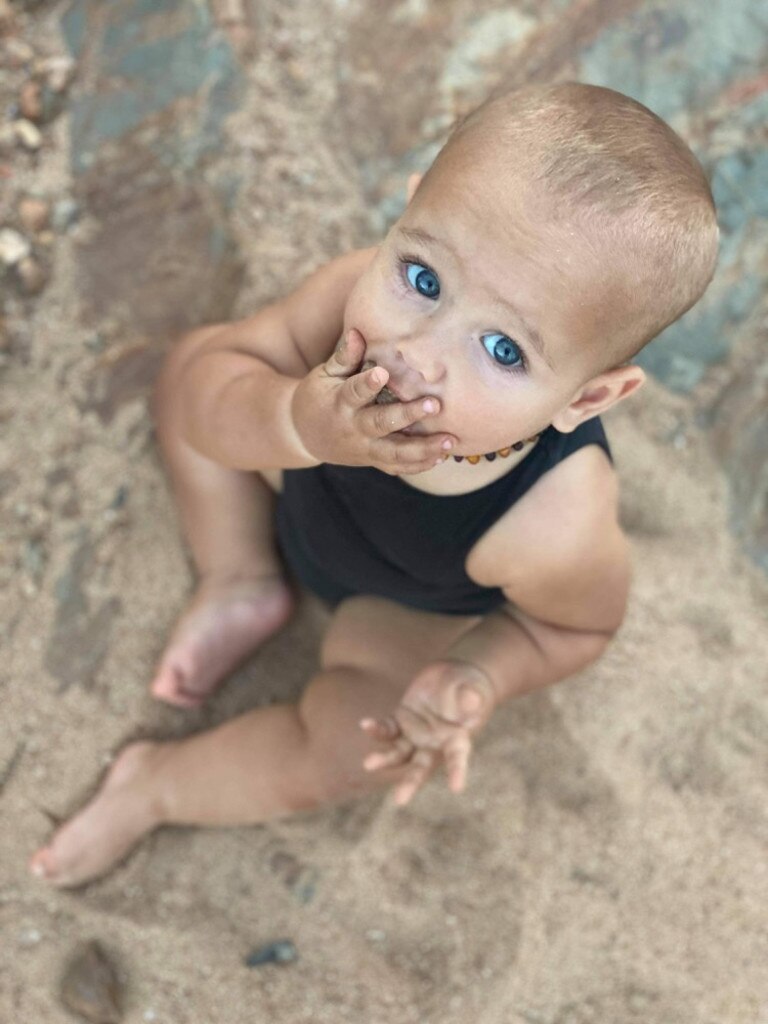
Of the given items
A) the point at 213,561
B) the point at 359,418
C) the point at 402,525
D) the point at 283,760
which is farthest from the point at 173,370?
the point at 359,418

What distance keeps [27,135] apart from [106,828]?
4.63 ft

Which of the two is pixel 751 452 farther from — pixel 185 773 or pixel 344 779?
pixel 185 773

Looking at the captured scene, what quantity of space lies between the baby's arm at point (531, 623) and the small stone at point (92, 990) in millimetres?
608

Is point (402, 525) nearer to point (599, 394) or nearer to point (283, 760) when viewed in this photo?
point (599, 394)

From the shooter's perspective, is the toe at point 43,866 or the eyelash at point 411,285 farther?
the toe at point 43,866

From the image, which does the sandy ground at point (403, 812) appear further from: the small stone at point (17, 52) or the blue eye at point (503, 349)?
the blue eye at point (503, 349)

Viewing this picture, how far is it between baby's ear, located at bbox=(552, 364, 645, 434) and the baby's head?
0.17 ft

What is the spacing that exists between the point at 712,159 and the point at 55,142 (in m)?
1.34

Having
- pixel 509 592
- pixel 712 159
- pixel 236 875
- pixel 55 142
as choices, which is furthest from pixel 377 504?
pixel 55 142

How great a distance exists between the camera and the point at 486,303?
3.94 ft

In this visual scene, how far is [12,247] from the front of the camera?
2.13m

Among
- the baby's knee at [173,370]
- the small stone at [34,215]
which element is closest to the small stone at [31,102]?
the small stone at [34,215]

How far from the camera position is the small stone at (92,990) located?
5.63 feet

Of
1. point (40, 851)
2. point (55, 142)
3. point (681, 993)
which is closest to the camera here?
point (681, 993)
